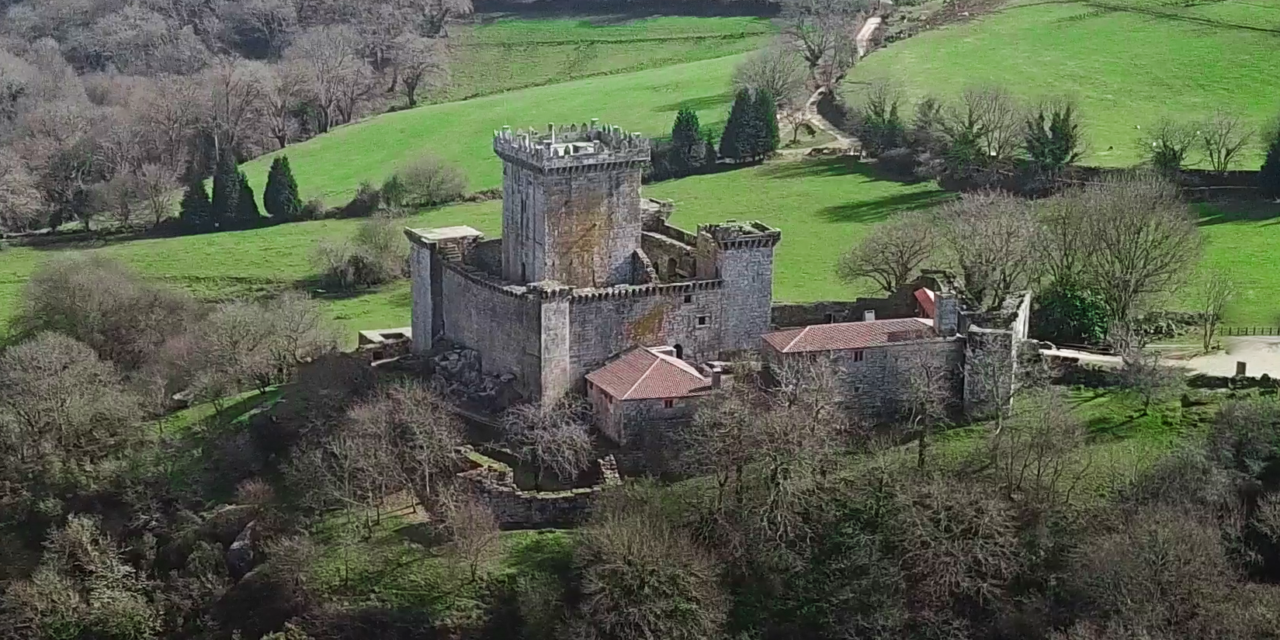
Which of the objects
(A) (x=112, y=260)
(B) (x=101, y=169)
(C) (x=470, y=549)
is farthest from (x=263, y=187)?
(C) (x=470, y=549)

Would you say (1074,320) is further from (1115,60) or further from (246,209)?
(246,209)

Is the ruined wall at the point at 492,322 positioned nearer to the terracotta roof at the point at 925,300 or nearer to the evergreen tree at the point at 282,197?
the terracotta roof at the point at 925,300

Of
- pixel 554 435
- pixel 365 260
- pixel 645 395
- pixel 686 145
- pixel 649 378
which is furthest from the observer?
pixel 686 145

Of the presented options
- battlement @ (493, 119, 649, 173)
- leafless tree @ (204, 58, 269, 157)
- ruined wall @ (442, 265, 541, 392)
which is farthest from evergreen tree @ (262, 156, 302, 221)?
battlement @ (493, 119, 649, 173)

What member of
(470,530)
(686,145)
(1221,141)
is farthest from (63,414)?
(1221,141)

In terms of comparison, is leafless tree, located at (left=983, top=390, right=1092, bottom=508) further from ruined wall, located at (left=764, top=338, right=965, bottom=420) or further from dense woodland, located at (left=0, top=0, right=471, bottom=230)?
dense woodland, located at (left=0, top=0, right=471, bottom=230)

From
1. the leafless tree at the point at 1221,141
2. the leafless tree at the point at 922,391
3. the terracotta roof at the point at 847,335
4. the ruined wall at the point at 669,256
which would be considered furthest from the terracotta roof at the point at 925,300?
the leafless tree at the point at 1221,141

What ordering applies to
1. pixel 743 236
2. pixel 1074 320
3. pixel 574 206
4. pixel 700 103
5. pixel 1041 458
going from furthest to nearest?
pixel 700 103
pixel 1074 320
pixel 574 206
pixel 743 236
pixel 1041 458
